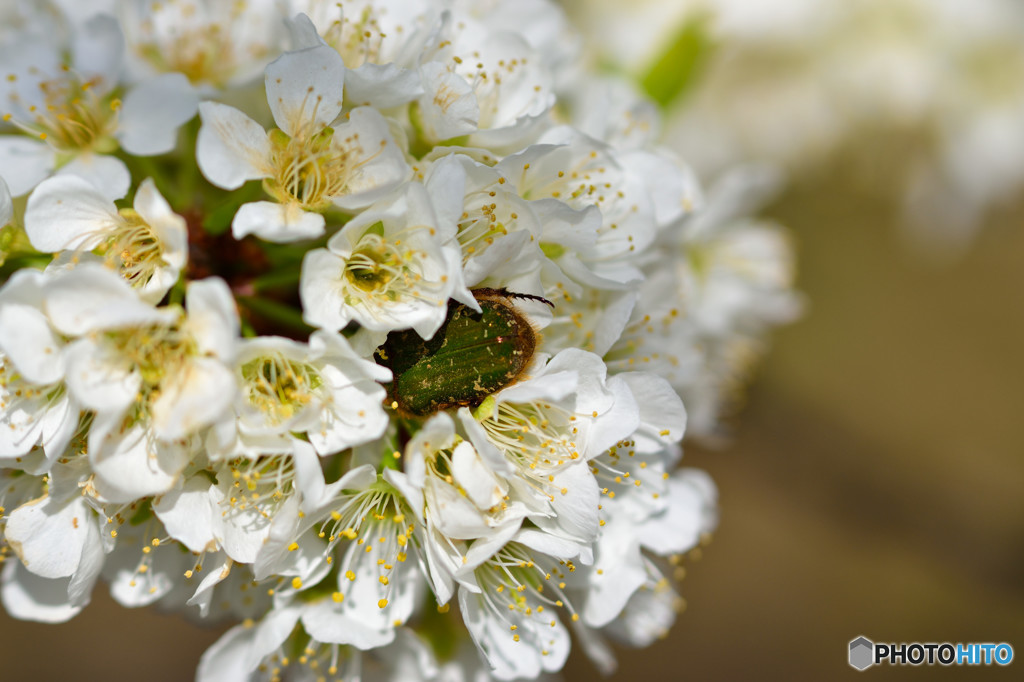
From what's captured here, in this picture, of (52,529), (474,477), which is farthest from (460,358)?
(52,529)

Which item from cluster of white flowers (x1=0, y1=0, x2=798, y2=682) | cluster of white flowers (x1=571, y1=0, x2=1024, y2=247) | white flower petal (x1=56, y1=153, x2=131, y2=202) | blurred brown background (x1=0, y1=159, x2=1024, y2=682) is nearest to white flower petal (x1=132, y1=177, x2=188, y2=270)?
cluster of white flowers (x1=0, y1=0, x2=798, y2=682)

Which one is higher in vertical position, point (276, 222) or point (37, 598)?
point (276, 222)

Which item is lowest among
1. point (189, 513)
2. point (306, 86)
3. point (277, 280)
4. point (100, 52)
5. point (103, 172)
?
point (189, 513)

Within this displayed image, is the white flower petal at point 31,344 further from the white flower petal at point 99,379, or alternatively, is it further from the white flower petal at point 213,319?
Answer: the white flower petal at point 213,319

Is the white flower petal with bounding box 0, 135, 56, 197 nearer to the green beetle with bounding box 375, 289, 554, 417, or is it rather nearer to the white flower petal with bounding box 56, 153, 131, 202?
the white flower petal with bounding box 56, 153, 131, 202

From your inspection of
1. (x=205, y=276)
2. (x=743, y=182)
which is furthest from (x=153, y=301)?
(x=743, y=182)

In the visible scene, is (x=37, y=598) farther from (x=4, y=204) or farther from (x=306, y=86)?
(x=306, y=86)

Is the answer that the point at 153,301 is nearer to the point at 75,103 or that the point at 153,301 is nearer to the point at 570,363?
the point at 75,103
